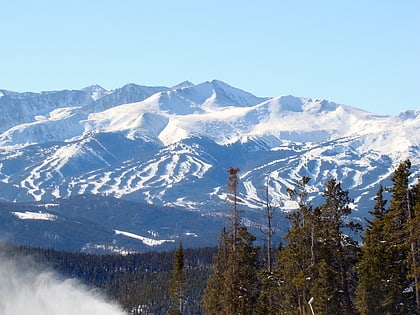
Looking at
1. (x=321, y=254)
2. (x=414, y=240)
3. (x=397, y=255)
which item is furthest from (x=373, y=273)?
(x=414, y=240)

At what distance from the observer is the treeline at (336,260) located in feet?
189

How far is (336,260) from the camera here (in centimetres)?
5841

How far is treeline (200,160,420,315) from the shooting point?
189 ft

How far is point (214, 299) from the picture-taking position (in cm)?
7506

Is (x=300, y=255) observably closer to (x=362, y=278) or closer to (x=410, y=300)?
(x=362, y=278)

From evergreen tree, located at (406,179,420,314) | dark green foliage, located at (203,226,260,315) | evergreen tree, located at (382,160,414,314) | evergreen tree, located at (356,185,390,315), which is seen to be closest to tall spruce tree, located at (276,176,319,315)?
dark green foliage, located at (203,226,260,315)

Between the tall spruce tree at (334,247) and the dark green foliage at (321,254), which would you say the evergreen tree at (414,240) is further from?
the dark green foliage at (321,254)

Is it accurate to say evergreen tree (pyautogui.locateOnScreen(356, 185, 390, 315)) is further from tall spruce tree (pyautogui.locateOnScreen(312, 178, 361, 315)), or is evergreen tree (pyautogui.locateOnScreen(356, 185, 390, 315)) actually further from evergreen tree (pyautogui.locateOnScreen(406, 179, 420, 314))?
evergreen tree (pyautogui.locateOnScreen(406, 179, 420, 314))

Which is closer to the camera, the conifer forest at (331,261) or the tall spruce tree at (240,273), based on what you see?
the conifer forest at (331,261)

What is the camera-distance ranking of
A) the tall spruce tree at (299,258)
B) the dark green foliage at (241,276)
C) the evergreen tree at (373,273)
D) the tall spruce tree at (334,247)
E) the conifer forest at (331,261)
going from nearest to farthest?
the conifer forest at (331,261), the tall spruce tree at (334,247), the tall spruce tree at (299,258), the evergreen tree at (373,273), the dark green foliage at (241,276)

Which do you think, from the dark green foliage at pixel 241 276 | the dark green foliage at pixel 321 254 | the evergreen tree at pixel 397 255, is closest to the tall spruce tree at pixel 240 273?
the dark green foliage at pixel 241 276

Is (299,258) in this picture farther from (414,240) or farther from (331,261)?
(414,240)

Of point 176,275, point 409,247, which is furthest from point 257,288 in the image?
point 176,275

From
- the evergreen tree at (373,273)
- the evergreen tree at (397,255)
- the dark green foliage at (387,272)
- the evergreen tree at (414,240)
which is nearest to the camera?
the evergreen tree at (414,240)
